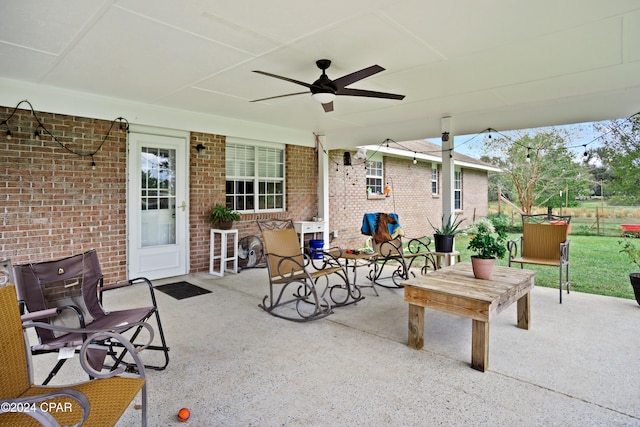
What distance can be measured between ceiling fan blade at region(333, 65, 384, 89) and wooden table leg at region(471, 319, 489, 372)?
212 cm

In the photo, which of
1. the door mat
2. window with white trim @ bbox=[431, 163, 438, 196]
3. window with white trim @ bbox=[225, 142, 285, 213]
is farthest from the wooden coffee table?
window with white trim @ bbox=[431, 163, 438, 196]

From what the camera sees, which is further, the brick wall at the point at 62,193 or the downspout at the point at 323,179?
the downspout at the point at 323,179

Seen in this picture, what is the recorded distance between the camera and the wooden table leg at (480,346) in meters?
2.53

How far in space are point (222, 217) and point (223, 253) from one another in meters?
0.60

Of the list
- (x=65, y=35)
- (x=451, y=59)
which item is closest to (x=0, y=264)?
(x=65, y=35)

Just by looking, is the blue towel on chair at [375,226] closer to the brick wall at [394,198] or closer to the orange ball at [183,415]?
the brick wall at [394,198]

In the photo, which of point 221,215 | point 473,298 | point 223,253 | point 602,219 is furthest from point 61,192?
point 602,219

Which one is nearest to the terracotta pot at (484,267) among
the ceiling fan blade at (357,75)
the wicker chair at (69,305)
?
the ceiling fan blade at (357,75)

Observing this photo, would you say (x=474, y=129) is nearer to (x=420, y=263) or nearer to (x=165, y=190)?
(x=420, y=263)

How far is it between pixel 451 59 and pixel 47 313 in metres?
3.87

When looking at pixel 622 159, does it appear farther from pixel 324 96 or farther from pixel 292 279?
pixel 292 279

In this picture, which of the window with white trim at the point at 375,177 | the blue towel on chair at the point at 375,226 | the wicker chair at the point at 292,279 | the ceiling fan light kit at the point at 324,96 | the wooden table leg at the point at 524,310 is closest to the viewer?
the wooden table leg at the point at 524,310

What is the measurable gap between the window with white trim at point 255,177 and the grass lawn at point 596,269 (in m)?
4.58

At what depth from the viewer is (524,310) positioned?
331cm
